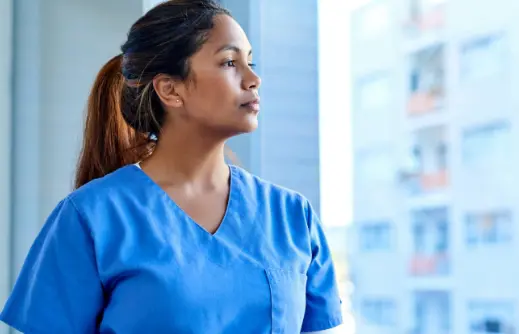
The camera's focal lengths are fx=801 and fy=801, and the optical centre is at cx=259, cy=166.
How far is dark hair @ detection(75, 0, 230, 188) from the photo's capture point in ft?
3.37

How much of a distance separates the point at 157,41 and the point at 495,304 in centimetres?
65

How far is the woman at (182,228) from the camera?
950 mm

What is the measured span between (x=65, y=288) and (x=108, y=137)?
0.27 m

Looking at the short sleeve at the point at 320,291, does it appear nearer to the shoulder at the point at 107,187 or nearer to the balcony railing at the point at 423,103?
the shoulder at the point at 107,187

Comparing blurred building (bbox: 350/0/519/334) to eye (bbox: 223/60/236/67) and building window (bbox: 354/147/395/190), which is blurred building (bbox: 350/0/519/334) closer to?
building window (bbox: 354/147/395/190)

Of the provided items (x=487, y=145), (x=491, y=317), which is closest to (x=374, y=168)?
(x=487, y=145)

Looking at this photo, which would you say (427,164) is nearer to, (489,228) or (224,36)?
(489,228)

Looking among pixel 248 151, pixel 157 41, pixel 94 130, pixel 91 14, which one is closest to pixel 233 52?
pixel 157 41

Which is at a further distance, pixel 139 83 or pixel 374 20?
pixel 374 20

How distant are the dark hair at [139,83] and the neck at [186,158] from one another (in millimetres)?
39

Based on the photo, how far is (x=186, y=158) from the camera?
1.06 meters

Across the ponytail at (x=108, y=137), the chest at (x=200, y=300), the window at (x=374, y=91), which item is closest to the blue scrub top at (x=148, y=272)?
the chest at (x=200, y=300)

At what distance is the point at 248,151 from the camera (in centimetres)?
140

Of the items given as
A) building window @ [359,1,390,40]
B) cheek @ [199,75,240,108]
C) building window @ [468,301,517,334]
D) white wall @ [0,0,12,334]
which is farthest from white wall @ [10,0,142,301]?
building window @ [468,301,517,334]
